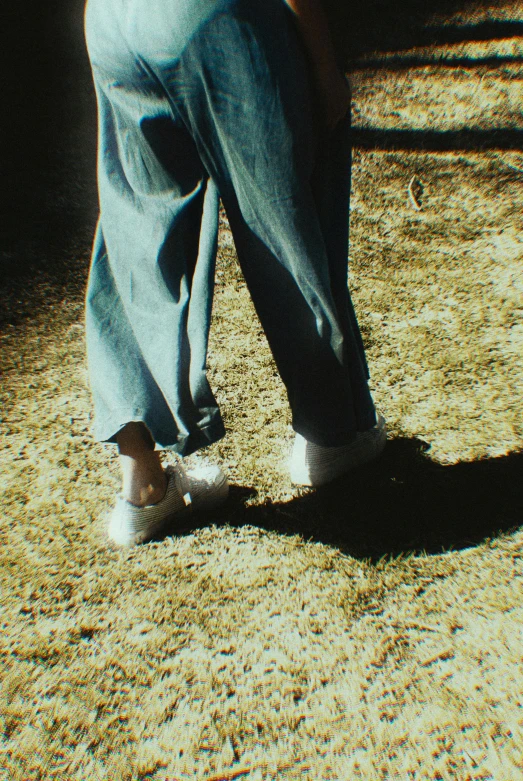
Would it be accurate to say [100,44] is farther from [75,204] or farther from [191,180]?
[75,204]

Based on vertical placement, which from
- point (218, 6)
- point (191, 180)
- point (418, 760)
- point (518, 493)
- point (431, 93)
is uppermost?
point (431, 93)

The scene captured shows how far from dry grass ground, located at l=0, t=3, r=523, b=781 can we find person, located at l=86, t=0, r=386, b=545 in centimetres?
28

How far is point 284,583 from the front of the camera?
1.64 m

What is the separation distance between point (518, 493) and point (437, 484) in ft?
0.78

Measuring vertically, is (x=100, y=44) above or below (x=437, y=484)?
above

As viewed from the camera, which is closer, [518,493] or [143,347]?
[143,347]

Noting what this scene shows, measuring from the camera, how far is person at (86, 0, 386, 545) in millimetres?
1077

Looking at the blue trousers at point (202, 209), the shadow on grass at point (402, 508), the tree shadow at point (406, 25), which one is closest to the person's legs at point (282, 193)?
the blue trousers at point (202, 209)

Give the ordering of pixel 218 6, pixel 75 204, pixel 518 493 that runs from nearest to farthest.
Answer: pixel 218 6, pixel 518 493, pixel 75 204

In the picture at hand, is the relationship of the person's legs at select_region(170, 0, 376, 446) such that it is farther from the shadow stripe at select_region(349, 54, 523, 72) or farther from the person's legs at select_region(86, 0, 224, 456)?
the shadow stripe at select_region(349, 54, 523, 72)

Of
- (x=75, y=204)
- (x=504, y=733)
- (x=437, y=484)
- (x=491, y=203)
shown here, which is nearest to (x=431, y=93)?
(x=491, y=203)

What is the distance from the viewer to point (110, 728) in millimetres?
1371

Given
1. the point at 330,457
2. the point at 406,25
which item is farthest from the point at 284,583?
the point at 406,25

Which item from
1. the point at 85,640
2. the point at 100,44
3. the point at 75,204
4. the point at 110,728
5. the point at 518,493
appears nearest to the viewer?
the point at 100,44
